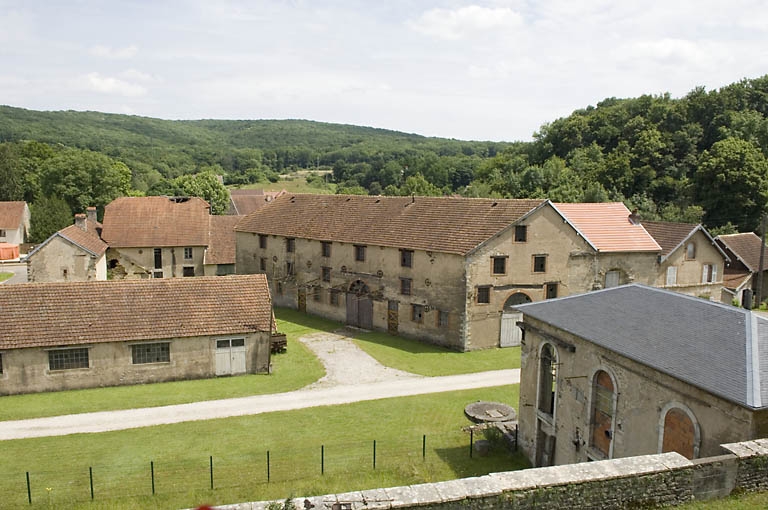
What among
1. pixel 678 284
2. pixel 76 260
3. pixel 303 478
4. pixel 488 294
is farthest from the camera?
pixel 76 260

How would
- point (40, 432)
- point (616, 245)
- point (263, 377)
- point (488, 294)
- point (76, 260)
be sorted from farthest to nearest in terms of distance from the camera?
point (76, 260) → point (616, 245) → point (488, 294) → point (263, 377) → point (40, 432)

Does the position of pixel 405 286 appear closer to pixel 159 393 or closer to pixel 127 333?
pixel 159 393

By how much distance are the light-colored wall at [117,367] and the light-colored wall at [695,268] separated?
3096cm

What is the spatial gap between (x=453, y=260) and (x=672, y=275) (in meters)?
20.6

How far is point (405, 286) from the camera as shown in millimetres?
36969

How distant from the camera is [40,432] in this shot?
70.9ft

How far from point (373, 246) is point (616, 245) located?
17.2 m

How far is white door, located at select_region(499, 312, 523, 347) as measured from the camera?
34.9 m

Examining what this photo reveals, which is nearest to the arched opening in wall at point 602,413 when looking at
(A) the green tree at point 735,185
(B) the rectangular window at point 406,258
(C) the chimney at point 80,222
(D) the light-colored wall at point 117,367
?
(D) the light-colored wall at point 117,367

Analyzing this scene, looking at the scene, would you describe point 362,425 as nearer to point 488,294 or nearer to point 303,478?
point 303,478

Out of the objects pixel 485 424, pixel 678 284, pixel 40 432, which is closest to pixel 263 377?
pixel 40 432

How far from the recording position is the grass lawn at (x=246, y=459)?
16.7 m

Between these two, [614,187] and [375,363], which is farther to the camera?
[614,187]

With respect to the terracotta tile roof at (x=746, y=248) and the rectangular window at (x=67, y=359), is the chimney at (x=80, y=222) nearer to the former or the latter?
the rectangular window at (x=67, y=359)
